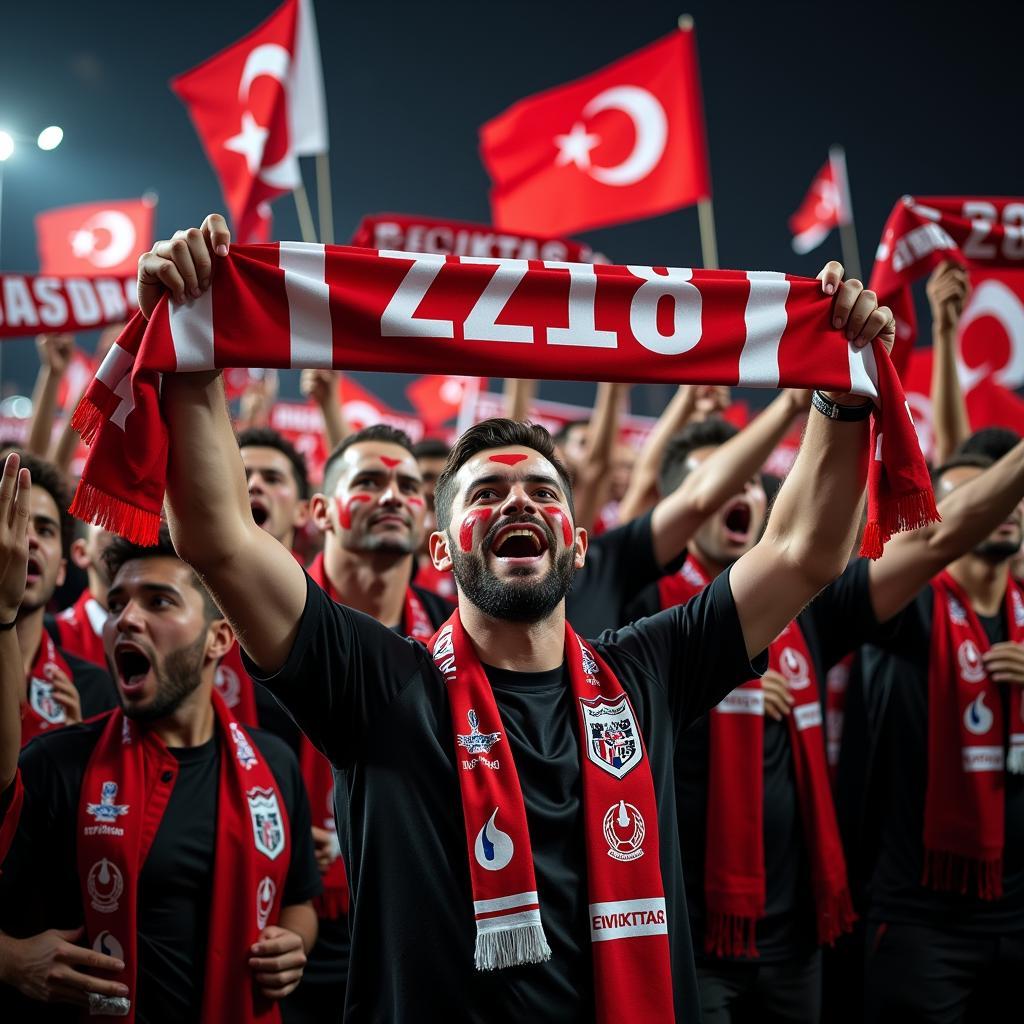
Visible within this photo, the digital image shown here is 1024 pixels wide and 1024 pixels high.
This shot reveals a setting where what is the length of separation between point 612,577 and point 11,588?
2.05 meters

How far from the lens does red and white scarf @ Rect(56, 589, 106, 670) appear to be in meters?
3.84

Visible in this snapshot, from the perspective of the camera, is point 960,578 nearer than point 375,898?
No

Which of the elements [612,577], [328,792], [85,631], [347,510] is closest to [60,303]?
[85,631]

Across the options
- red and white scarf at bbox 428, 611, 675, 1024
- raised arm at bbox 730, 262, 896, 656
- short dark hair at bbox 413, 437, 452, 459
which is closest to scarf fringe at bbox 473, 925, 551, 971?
red and white scarf at bbox 428, 611, 675, 1024

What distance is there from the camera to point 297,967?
2.66 metres

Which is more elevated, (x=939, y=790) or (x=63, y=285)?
(x=63, y=285)

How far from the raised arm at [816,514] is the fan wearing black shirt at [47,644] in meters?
2.00

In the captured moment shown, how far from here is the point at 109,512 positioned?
6.32 feet

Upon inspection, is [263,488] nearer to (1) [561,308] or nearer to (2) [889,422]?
(1) [561,308]

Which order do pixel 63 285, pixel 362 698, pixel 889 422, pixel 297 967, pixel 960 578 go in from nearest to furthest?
pixel 362 698, pixel 889 422, pixel 297 967, pixel 960 578, pixel 63 285

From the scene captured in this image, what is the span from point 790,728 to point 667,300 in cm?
178

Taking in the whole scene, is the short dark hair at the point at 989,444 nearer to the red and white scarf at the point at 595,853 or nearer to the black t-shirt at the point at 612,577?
the black t-shirt at the point at 612,577

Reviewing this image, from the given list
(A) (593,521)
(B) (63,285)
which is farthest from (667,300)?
(B) (63,285)

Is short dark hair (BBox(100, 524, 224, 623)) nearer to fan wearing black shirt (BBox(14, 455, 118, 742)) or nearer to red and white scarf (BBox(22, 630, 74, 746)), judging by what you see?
fan wearing black shirt (BBox(14, 455, 118, 742))
